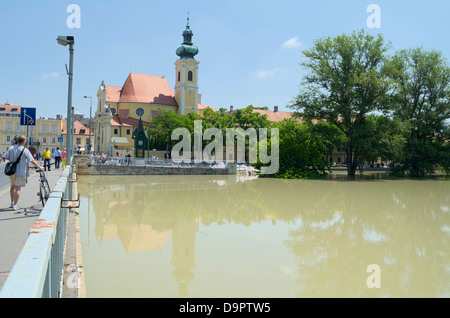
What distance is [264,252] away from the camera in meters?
8.40

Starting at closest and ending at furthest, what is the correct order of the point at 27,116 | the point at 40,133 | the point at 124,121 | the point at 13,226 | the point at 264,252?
the point at 13,226, the point at 264,252, the point at 27,116, the point at 124,121, the point at 40,133

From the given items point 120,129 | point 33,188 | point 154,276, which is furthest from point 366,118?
point 120,129

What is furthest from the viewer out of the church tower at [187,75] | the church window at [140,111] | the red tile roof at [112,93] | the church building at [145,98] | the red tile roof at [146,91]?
the church tower at [187,75]

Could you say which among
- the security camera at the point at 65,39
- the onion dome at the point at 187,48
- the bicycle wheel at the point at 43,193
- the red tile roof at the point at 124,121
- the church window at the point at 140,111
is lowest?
the bicycle wheel at the point at 43,193

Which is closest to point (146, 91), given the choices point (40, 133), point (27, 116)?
point (40, 133)

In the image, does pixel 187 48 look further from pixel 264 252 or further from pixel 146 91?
pixel 264 252

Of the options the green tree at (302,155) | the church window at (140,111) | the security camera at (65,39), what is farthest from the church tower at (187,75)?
the security camera at (65,39)

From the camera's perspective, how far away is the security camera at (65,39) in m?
14.7

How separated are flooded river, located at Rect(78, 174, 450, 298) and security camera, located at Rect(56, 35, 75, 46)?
22.6ft

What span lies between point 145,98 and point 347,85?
1906 inches

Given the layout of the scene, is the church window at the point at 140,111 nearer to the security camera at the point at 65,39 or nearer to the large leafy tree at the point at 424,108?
the large leafy tree at the point at 424,108

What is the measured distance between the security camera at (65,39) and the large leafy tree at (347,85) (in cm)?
2941
